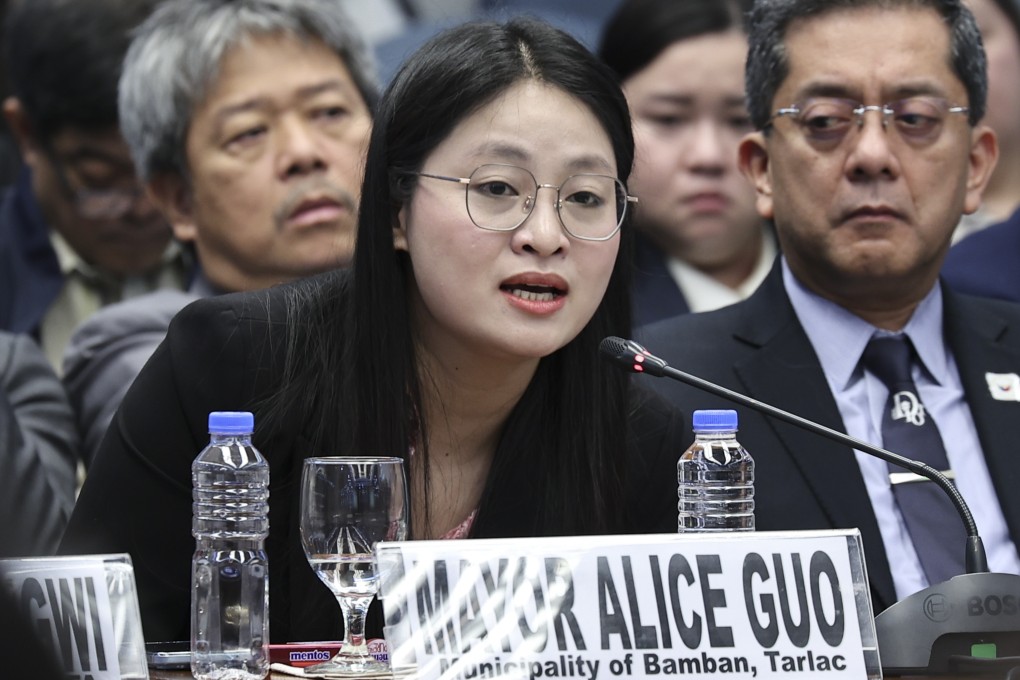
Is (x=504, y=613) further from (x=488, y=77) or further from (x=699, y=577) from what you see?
(x=488, y=77)

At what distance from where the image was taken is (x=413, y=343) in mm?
2438

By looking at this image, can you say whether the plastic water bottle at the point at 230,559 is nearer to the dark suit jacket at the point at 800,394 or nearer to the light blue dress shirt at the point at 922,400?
the dark suit jacket at the point at 800,394

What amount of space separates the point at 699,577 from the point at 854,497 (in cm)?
129

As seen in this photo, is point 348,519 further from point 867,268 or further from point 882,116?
point 882,116

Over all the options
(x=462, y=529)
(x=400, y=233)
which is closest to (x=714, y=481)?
(x=462, y=529)

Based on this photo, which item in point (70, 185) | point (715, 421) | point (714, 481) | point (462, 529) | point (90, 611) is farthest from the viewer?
point (70, 185)

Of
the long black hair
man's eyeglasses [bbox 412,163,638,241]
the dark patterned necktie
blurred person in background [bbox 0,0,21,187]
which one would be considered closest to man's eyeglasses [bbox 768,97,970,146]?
the dark patterned necktie

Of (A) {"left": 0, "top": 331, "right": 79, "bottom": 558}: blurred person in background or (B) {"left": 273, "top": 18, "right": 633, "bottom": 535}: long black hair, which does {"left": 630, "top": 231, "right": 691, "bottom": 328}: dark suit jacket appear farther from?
(A) {"left": 0, "top": 331, "right": 79, "bottom": 558}: blurred person in background

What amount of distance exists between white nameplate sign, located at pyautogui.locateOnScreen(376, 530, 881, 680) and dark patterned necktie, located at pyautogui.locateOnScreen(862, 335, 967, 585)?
1.22 metres

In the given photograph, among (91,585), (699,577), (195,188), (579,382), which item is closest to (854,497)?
(579,382)

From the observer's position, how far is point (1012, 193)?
4574 mm

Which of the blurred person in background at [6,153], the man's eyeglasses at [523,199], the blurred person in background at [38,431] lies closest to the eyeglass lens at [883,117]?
the man's eyeglasses at [523,199]

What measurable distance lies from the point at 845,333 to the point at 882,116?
0.45 meters

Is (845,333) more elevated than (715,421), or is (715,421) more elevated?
(845,333)
